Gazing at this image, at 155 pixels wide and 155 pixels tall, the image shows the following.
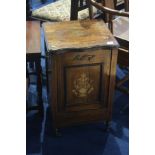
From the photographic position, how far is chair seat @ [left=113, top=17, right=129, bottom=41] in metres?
1.85

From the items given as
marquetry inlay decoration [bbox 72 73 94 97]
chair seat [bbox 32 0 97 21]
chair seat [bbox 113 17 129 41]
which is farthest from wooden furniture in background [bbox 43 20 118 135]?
chair seat [bbox 32 0 97 21]

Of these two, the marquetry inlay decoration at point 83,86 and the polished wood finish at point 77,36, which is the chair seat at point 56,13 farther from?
the marquetry inlay decoration at point 83,86

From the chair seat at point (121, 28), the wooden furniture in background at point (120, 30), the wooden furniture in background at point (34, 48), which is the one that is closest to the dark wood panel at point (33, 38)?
the wooden furniture in background at point (34, 48)

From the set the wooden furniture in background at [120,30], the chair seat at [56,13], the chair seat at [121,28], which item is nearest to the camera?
the wooden furniture in background at [120,30]

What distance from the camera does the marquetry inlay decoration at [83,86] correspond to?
5.17 ft

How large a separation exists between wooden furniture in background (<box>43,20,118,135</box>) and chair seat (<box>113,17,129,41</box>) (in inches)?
7.6

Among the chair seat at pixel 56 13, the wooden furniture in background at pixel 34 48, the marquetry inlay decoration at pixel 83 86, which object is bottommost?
the marquetry inlay decoration at pixel 83 86

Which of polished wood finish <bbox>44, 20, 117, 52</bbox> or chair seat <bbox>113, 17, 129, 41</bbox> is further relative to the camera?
chair seat <bbox>113, 17, 129, 41</bbox>

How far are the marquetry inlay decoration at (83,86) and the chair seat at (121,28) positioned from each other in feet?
1.30

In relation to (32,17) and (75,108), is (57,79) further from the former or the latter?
(32,17)

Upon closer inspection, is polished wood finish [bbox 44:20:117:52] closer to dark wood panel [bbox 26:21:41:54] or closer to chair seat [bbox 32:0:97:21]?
dark wood panel [bbox 26:21:41:54]

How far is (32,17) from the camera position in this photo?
2176 mm
